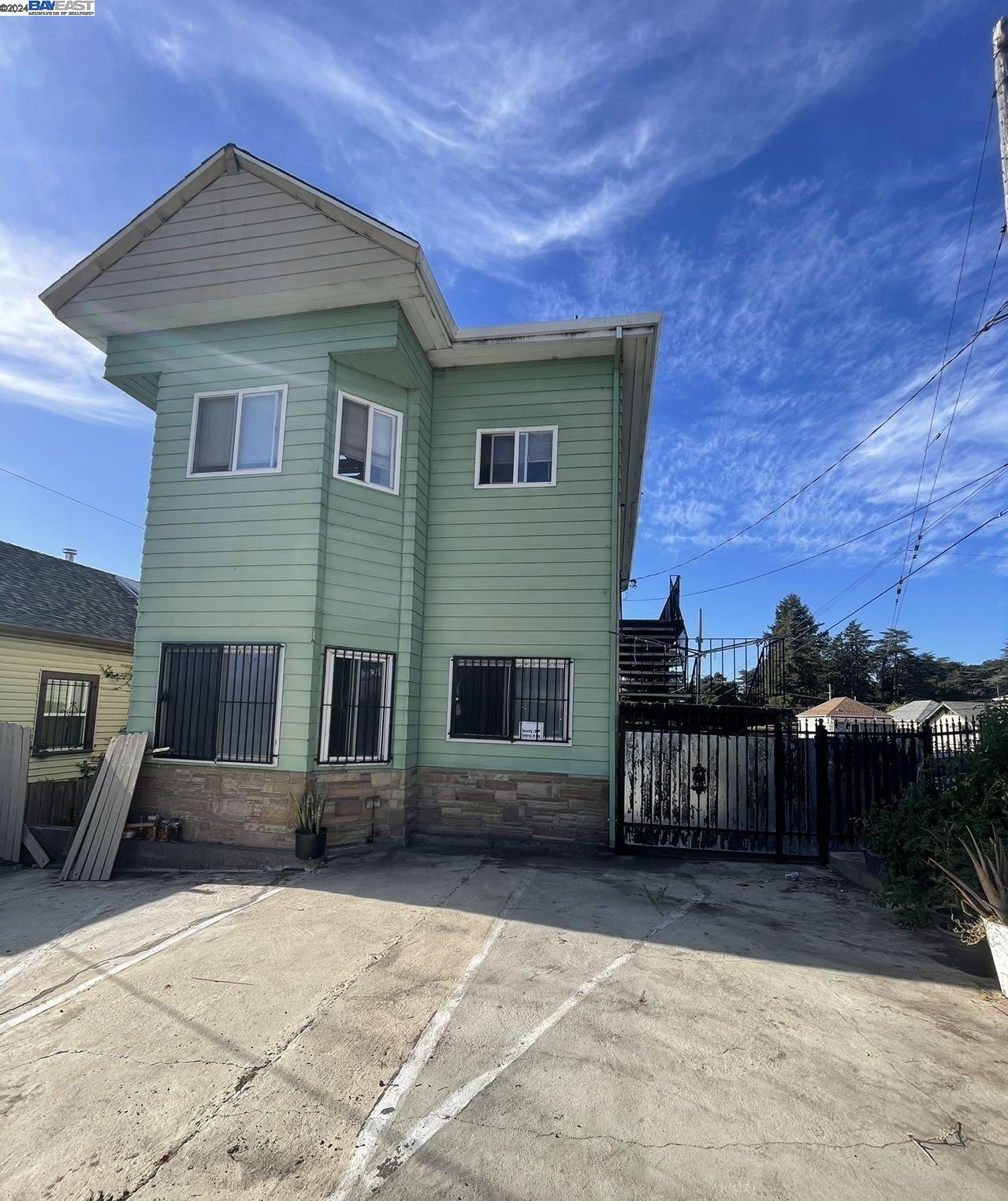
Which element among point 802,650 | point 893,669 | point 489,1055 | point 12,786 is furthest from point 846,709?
point 489,1055

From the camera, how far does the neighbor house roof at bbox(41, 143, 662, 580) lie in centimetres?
789

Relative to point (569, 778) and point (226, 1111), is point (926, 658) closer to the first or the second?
point (569, 778)

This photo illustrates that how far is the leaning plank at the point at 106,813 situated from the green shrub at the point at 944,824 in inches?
324

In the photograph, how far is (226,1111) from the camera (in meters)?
2.86

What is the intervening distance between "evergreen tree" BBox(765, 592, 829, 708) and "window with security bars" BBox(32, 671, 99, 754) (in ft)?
108

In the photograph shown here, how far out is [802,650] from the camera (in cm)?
5562

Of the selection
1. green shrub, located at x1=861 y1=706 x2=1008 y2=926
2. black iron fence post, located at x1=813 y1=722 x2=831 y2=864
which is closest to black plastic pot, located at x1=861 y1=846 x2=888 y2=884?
green shrub, located at x1=861 y1=706 x2=1008 y2=926

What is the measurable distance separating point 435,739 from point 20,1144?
639 cm

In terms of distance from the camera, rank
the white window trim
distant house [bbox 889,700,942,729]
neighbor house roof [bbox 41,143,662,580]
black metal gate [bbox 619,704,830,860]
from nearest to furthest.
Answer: neighbor house roof [bbox 41,143,662,580] → black metal gate [bbox 619,704,830,860] → the white window trim → distant house [bbox 889,700,942,729]

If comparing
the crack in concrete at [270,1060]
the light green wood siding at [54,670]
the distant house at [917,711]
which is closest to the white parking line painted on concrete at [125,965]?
the crack in concrete at [270,1060]

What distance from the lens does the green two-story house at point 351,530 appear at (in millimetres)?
7984

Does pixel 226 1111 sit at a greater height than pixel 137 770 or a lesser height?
lesser

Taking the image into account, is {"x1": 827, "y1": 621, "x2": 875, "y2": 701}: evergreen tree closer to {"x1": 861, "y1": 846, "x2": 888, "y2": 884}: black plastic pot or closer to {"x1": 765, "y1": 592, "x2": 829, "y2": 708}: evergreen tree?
{"x1": 765, "y1": 592, "x2": 829, "y2": 708}: evergreen tree

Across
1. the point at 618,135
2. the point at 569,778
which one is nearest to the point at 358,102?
the point at 618,135
